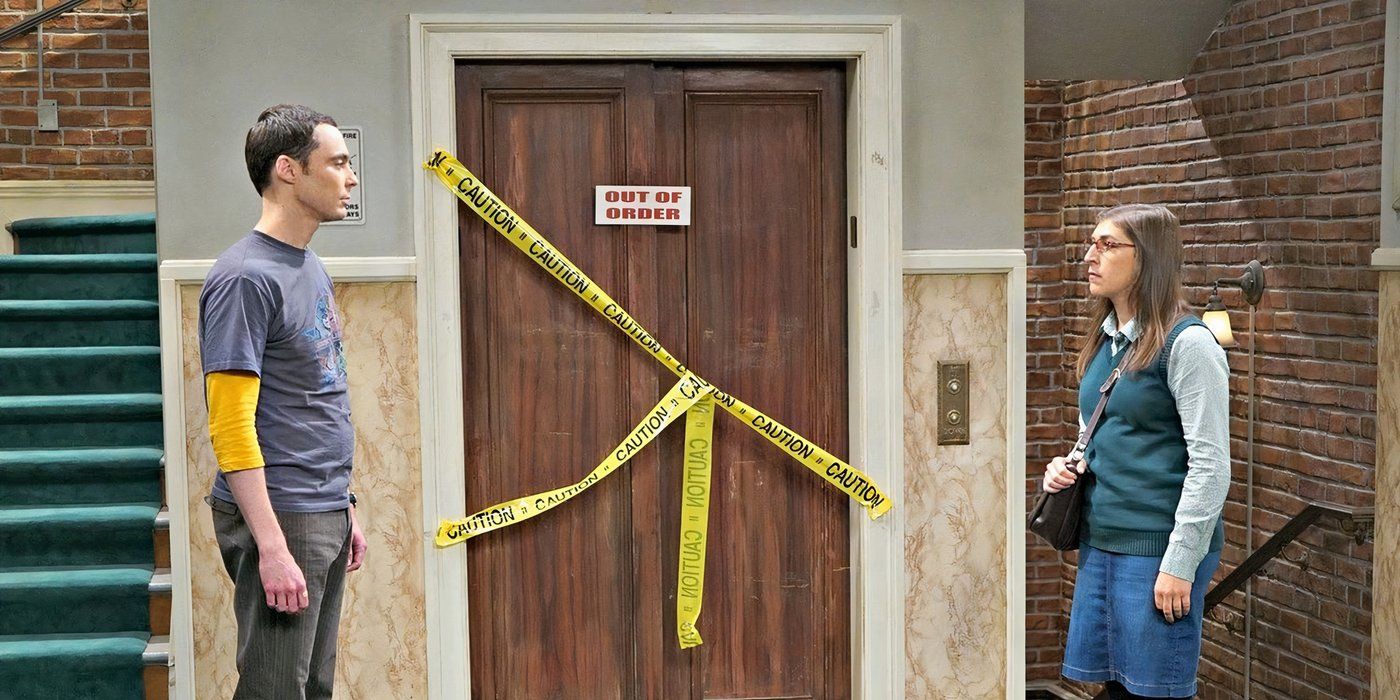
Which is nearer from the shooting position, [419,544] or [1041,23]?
[419,544]

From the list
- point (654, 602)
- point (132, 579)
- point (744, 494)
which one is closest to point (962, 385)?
point (744, 494)

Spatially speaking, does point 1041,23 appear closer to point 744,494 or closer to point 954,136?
point 954,136

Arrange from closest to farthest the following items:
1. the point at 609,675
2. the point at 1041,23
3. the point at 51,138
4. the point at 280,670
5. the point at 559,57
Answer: the point at 280,670
the point at 559,57
the point at 609,675
the point at 1041,23
the point at 51,138

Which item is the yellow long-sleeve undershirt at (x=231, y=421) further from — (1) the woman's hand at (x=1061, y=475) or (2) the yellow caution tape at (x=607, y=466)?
(1) the woman's hand at (x=1061, y=475)

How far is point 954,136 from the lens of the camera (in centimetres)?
356

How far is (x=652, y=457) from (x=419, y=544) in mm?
670

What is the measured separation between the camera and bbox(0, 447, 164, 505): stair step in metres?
4.02

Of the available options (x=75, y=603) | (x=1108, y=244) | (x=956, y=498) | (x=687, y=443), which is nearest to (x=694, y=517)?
(x=687, y=443)

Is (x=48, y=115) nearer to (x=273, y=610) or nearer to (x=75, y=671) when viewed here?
(x=75, y=671)

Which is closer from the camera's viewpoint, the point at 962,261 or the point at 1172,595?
the point at 1172,595

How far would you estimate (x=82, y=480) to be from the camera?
4.07 meters

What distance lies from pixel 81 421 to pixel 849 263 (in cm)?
256

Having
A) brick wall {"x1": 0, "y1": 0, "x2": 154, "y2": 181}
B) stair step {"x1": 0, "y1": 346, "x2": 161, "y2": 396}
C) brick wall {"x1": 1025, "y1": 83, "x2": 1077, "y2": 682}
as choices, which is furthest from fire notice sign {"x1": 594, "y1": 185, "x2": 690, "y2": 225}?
brick wall {"x1": 0, "y1": 0, "x2": 154, "y2": 181}

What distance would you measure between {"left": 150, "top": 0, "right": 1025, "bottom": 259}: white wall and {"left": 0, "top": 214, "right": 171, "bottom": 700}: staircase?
1078 millimetres
